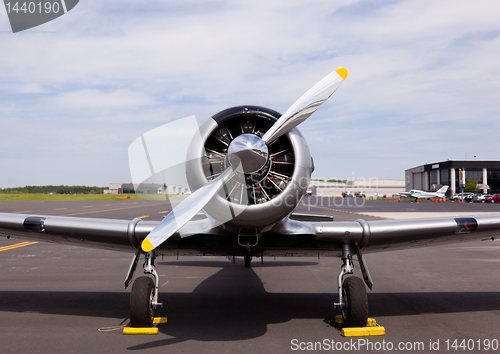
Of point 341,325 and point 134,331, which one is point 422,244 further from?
point 134,331

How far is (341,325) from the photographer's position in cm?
511

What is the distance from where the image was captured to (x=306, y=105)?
15.1 feet

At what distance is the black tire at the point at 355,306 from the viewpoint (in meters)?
4.86

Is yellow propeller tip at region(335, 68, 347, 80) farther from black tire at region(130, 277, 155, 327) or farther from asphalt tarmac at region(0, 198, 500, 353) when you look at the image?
black tire at region(130, 277, 155, 327)

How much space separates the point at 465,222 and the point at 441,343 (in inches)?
77.7

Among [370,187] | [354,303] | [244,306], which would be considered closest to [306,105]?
[354,303]

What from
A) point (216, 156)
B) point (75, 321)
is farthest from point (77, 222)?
point (216, 156)

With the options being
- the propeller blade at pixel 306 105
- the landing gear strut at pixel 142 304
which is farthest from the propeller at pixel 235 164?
the landing gear strut at pixel 142 304

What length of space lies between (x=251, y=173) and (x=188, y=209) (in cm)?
78

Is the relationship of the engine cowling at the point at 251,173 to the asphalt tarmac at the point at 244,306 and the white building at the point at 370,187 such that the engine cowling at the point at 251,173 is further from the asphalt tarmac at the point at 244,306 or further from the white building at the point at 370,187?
the white building at the point at 370,187

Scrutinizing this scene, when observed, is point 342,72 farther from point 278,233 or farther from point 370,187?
point 370,187

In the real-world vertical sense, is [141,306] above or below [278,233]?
below

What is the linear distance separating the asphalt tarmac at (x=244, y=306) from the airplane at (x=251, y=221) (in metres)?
0.56

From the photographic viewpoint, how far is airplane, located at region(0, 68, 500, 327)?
4.30 m
